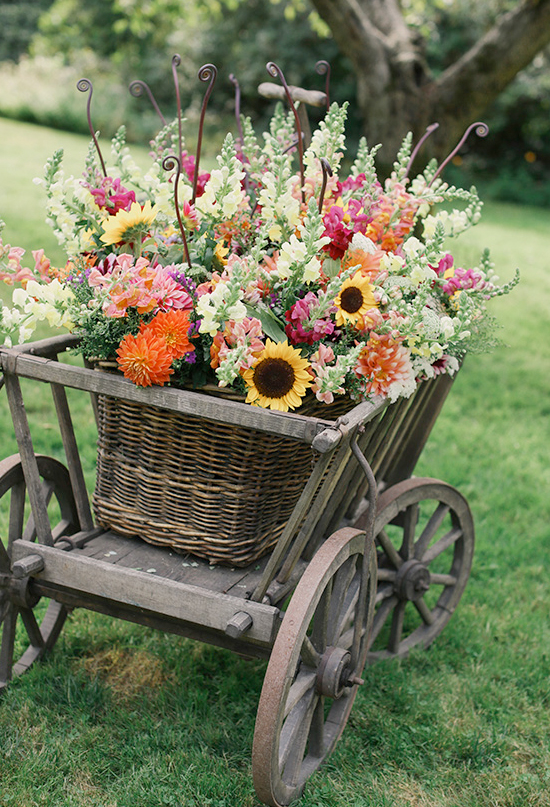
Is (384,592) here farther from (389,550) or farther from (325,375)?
(325,375)

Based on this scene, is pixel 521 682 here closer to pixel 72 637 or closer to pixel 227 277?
pixel 72 637

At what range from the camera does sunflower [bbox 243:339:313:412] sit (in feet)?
5.60

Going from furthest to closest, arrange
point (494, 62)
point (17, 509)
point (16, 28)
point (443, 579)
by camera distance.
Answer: point (16, 28) < point (494, 62) < point (443, 579) < point (17, 509)

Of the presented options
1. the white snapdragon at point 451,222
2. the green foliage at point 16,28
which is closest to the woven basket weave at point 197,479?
the white snapdragon at point 451,222

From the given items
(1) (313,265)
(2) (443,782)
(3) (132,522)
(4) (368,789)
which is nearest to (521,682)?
(2) (443,782)

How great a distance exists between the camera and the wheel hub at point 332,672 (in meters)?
1.84

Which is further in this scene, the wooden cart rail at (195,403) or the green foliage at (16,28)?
the green foliage at (16,28)

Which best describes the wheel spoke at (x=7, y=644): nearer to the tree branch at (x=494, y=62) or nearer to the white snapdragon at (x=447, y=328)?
the white snapdragon at (x=447, y=328)

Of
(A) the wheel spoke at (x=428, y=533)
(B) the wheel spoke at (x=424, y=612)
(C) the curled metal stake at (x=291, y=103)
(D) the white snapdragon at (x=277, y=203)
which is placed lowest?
(B) the wheel spoke at (x=424, y=612)

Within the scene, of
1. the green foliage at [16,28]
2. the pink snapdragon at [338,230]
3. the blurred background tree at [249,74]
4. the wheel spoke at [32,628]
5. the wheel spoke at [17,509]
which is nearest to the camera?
the pink snapdragon at [338,230]

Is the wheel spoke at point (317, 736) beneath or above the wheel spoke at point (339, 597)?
beneath

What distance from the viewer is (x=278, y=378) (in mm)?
1717

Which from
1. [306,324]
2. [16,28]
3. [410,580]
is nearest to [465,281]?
[306,324]

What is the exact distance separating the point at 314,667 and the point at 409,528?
715 millimetres
